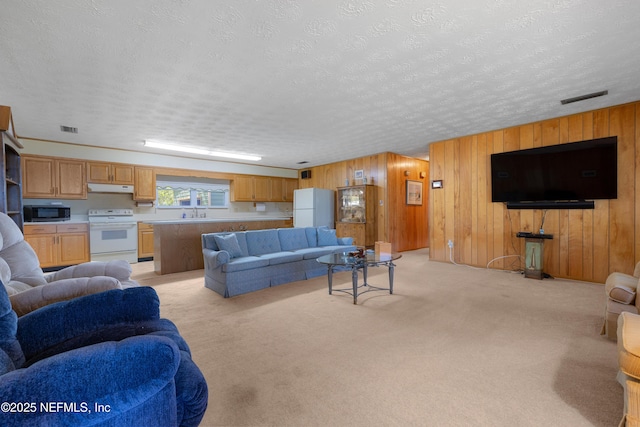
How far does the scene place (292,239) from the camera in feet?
15.3

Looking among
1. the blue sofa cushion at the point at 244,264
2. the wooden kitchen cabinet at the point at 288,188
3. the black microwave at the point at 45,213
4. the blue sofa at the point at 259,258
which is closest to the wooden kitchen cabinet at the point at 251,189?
the wooden kitchen cabinet at the point at 288,188

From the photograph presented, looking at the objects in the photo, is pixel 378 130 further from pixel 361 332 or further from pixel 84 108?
pixel 84 108

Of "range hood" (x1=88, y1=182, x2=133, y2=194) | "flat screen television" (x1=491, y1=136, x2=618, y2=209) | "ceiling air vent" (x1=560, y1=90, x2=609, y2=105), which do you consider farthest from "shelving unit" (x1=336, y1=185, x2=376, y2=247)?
"range hood" (x1=88, y1=182, x2=133, y2=194)

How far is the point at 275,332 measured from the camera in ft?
8.07

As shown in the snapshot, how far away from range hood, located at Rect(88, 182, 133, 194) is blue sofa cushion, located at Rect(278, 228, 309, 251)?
3.98m

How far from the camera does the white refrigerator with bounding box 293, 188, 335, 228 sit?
744cm

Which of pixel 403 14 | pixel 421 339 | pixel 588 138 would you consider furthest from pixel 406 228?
pixel 403 14

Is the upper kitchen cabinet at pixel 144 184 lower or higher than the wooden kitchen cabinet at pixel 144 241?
higher

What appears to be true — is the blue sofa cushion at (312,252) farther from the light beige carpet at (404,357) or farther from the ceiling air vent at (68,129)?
the ceiling air vent at (68,129)

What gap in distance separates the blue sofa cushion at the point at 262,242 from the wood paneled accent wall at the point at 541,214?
341 cm

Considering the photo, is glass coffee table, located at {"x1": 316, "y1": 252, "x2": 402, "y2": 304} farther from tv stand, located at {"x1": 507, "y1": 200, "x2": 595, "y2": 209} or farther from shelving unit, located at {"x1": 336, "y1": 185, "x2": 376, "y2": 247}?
shelving unit, located at {"x1": 336, "y1": 185, "x2": 376, "y2": 247}

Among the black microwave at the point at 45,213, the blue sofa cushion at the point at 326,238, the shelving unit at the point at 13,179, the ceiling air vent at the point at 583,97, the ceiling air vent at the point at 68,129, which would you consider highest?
the ceiling air vent at the point at 68,129

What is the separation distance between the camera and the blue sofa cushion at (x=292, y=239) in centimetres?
455

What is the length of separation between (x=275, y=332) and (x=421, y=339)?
1248 mm
